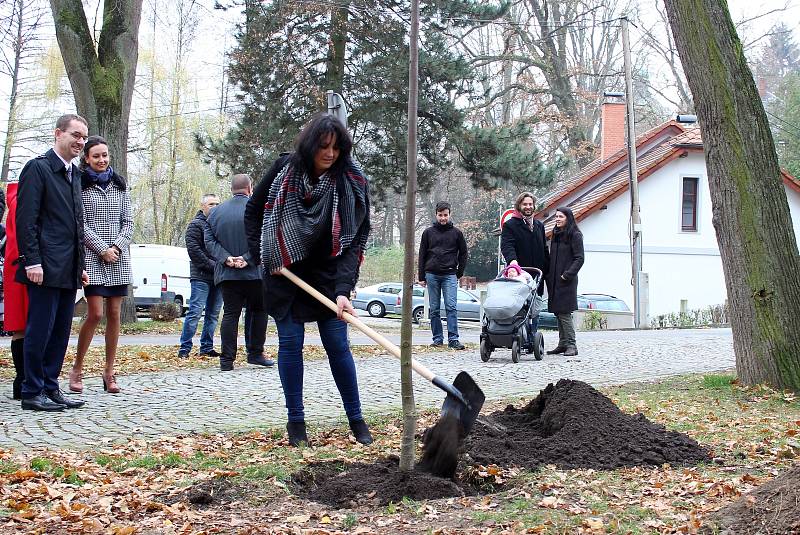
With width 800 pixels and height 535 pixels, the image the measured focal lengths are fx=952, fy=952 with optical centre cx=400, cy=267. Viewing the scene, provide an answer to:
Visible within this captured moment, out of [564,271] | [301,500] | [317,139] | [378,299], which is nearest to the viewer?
[301,500]

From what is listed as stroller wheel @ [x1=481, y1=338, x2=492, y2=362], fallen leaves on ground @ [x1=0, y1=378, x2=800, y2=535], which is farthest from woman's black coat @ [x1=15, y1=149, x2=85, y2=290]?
stroller wheel @ [x1=481, y1=338, x2=492, y2=362]

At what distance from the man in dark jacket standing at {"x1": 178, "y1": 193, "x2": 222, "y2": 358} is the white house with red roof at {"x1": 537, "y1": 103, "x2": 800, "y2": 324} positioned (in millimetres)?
27750

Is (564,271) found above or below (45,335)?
above

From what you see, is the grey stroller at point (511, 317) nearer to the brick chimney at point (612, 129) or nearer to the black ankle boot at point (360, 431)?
the black ankle boot at point (360, 431)

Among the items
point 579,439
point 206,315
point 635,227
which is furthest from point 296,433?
point 635,227

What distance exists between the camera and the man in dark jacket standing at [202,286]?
12039mm

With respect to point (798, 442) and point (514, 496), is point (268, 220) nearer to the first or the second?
point (514, 496)

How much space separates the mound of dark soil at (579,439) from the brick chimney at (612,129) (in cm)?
3845

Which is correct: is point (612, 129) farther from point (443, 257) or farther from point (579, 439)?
point (579, 439)

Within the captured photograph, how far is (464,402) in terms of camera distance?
5098 millimetres

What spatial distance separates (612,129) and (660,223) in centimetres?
561

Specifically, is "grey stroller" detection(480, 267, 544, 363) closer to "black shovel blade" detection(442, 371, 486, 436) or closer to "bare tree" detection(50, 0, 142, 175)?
"black shovel blade" detection(442, 371, 486, 436)

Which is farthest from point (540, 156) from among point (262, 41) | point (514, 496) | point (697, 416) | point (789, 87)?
point (789, 87)

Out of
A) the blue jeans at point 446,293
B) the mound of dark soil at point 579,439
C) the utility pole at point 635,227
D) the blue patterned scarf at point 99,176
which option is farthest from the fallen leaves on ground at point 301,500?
the utility pole at point 635,227
